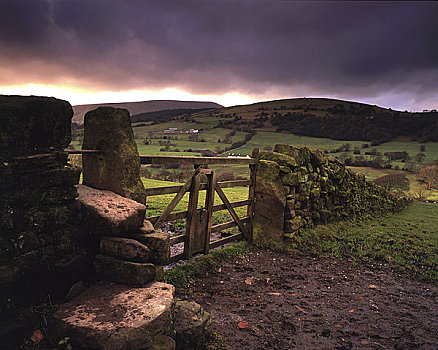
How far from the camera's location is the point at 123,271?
3133 millimetres

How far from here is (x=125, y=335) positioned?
2.38m

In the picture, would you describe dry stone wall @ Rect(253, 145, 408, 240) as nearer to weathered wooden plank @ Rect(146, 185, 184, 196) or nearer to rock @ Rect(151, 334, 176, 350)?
weathered wooden plank @ Rect(146, 185, 184, 196)

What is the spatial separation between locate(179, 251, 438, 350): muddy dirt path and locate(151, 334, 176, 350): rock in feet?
4.16

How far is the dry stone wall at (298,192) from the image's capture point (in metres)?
7.95

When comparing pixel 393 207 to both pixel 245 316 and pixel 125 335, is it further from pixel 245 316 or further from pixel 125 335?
pixel 125 335

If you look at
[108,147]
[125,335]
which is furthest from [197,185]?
[125,335]

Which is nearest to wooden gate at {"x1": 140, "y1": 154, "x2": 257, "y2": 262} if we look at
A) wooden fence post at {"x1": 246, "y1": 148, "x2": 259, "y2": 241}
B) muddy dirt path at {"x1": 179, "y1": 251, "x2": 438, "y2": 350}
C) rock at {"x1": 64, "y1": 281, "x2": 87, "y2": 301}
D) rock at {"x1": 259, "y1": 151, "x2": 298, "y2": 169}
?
muddy dirt path at {"x1": 179, "y1": 251, "x2": 438, "y2": 350}

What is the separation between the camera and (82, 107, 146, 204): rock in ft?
12.6

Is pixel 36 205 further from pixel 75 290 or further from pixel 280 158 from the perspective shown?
pixel 280 158

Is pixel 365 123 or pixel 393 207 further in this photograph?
pixel 365 123

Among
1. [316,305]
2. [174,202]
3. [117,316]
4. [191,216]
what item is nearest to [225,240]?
[191,216]

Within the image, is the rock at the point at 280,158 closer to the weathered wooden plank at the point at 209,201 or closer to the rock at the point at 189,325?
the weathered wooden plank at the point at 209,201

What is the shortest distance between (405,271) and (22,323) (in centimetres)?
745

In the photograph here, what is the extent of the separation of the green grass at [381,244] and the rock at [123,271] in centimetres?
580
